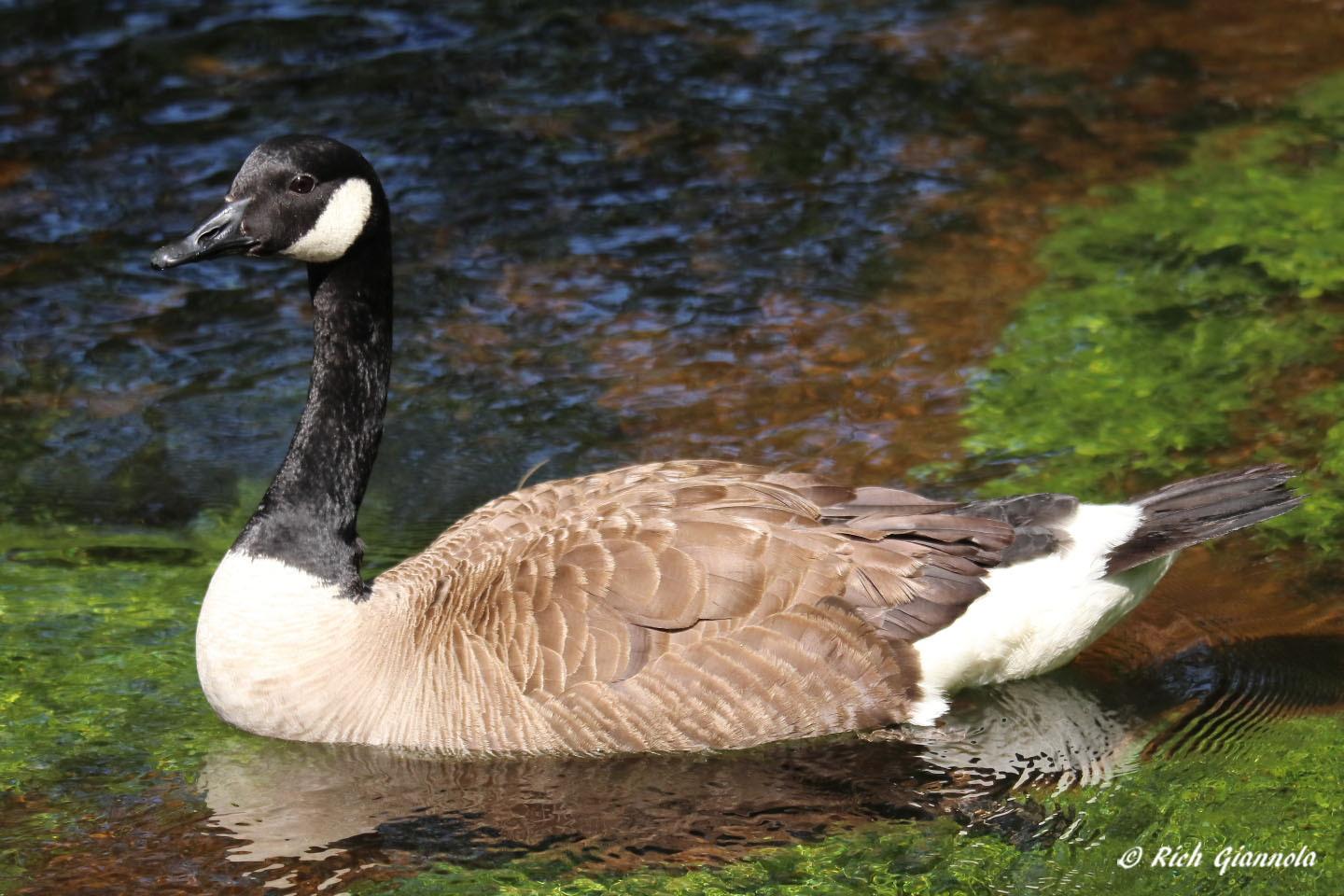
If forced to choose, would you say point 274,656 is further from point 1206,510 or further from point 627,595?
point 1206,510

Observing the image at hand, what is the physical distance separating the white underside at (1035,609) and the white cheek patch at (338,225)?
300 cm

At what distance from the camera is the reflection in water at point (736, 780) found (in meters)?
6.06

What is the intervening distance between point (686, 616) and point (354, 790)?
1.54 metres

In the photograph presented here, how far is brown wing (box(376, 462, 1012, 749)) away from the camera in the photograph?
253 inches

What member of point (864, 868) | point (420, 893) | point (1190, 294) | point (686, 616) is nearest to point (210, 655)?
point (420, 893)

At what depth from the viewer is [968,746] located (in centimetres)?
660

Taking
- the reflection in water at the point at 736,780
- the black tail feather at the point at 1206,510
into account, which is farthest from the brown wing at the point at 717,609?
the black tail feather at the point at 1206,510

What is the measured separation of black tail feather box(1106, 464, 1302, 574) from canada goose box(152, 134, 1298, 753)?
11 millimetres

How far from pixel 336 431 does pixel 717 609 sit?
194cm

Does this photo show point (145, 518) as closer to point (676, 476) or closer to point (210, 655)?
point (210, 655)

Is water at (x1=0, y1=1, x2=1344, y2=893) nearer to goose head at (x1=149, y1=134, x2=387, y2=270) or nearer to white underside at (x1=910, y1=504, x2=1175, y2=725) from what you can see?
white underside at (x1=910, y1=504, x2=1175, y2=725)

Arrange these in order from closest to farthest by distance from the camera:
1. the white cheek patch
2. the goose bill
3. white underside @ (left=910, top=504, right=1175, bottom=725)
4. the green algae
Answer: the goose bill
the white cheek patch
white underside @ (left=910, top=504, right=1175, bottom=725)
the green algae

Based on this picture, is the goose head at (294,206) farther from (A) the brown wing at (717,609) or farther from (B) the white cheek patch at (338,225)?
(A) the brown wing at (717,609)

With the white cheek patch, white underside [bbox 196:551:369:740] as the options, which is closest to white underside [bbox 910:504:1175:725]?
white underside [bbox 196:551:369:740]
